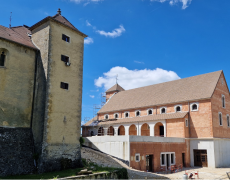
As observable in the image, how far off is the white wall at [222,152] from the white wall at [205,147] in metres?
0.68

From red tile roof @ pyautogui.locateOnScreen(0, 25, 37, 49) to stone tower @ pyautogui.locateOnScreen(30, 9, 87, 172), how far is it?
87 centimetres

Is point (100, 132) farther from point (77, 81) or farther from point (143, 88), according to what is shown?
point (77, 81)

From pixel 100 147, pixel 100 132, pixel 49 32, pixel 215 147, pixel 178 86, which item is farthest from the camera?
pixel 100 132

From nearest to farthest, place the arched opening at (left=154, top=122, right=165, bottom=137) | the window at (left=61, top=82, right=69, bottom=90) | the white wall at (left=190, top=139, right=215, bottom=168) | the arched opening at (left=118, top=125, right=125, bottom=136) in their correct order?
the window at (left=61, top=82, right=69, bottom=90)
the white wall at (left=190, top=139, right=215, bottom=168)
the arched opening at (left=154, top=122, right=165, bottom=137)
the arched opening at (left=118, top=125, right=125, bottom=136)

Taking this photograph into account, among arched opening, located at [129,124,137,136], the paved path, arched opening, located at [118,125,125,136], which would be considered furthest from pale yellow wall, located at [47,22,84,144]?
arched opening, located at [118,125,125,136]

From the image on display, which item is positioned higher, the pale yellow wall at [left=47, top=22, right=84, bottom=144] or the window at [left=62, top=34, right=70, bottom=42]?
the window at [left=62, top=34, right=70, bottom=42]

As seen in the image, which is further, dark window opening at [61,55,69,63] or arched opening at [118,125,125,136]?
arched opening at [118,125,125,136]

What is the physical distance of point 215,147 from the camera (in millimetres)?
31781

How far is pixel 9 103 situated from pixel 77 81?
682 cm

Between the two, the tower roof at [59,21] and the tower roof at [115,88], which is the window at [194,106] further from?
the tower roof at [115,88]

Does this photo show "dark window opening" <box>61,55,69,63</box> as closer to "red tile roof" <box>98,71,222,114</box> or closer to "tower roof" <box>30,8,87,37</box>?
"tower roof" <box>30,8,87,37</box>

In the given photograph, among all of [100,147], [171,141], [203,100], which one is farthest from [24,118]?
[203,100]

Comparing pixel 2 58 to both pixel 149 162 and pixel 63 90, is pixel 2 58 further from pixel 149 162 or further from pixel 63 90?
pixel 149 162

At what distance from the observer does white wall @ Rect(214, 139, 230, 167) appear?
1254 inches
